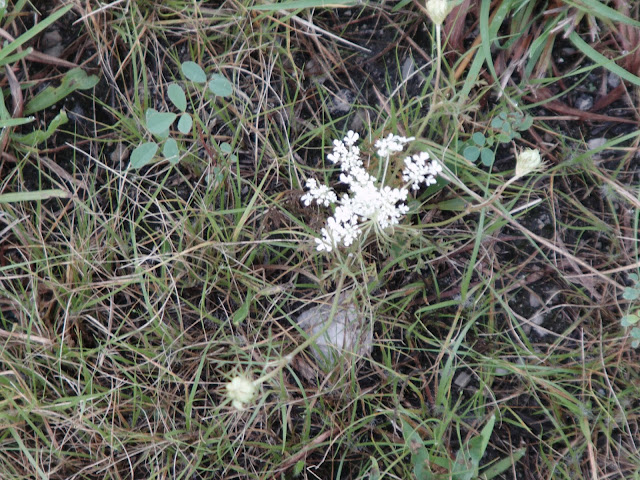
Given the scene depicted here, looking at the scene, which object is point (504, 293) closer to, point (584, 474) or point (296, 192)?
point (584, 474)

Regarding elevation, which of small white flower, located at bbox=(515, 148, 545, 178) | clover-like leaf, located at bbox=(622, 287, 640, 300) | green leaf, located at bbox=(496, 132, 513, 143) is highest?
small white flower, located at bbox=(515, 148, 545, 178)

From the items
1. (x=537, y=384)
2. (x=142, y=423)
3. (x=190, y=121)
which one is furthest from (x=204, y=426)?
(x=537, y=384)

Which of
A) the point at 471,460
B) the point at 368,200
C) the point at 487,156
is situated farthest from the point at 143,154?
the point at 471,460

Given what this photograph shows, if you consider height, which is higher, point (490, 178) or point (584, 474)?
point (490, 178)

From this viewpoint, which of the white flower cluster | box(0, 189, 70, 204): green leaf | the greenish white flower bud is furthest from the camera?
box(0, 189, 70, 204): green leaf

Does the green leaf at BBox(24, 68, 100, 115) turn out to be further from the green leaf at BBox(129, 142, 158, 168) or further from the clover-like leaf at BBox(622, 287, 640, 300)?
the clover-like leaf at BBox(622, 287, 640, 300)

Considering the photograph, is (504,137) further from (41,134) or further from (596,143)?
(41,134)

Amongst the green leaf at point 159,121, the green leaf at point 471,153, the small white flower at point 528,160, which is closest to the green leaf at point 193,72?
the green leaf at point 159,121

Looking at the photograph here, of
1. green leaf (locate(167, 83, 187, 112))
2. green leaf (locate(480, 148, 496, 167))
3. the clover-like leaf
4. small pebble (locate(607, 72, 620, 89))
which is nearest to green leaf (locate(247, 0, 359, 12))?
green leaf (locate(167, 83, 187, 112))
